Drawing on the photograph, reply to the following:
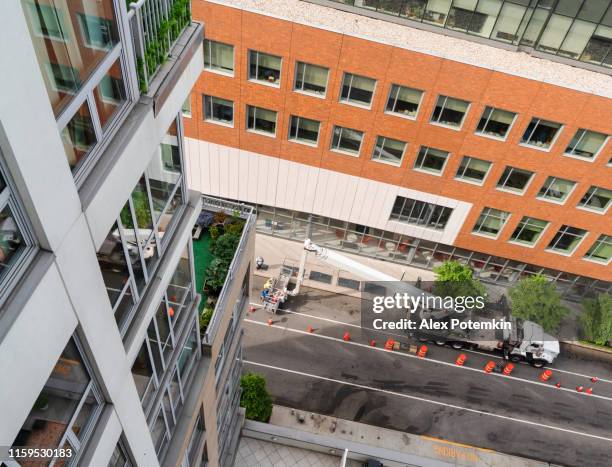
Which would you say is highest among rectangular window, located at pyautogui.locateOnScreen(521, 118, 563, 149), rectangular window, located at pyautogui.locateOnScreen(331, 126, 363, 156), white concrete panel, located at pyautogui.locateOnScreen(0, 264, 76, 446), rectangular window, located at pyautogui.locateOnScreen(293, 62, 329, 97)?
rectangular window, located at pyautogui.locateOnScreen(521, 118, 563, 149)

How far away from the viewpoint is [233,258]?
509 inches

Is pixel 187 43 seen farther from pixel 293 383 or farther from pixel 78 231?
pixel 293 383

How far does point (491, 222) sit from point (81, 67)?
92.8 ft

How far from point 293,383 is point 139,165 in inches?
876

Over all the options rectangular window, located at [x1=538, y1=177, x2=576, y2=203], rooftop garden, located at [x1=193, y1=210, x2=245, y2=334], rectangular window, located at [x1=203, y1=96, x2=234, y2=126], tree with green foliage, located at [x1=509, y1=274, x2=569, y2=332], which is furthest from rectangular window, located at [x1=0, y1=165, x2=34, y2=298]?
tree with green foliage, located at [x1=509, y1=274, x2=569, y2=332]

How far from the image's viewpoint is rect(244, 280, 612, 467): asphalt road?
25.1m

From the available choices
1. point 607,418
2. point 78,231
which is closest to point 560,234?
point 607,418

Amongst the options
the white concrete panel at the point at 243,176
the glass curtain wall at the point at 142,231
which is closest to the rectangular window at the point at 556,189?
the white concrete panel at the point at 243,176

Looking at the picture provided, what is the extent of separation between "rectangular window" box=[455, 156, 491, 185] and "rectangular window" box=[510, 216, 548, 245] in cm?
441

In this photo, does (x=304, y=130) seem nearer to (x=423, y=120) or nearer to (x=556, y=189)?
(x=423, y=120)

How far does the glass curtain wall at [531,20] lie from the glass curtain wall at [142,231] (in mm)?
20465

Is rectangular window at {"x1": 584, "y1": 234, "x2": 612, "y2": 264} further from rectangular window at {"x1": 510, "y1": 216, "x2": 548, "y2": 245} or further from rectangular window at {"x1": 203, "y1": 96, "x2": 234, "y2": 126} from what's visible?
rectangular window at {"x1": 203, "y1": 96, "x2": 234, "y2": 126}

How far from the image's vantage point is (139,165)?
233 inches

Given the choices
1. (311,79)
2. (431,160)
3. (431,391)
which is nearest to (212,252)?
(311,79)
